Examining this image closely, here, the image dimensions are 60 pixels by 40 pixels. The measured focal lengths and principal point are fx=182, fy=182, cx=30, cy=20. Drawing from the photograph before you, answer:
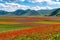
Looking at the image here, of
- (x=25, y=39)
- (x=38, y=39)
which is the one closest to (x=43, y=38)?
(x=38, y=39)

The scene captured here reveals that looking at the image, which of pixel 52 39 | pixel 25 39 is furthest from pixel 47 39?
pixel 25 39

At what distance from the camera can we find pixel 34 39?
1645 centimetres

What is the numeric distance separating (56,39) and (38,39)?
5.17ft

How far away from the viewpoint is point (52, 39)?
624 inches

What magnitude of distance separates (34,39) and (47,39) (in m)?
1.38

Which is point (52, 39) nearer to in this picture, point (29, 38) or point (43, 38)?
point (43, 38)

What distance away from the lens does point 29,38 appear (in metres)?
16.8

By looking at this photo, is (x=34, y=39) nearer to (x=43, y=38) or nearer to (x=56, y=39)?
(x=43, y=38)

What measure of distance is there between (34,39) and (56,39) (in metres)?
1.98

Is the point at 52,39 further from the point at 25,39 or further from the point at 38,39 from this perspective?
the point at 25,39

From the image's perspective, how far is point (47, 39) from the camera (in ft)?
51.2

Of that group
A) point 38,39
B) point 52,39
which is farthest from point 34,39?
point 52,39

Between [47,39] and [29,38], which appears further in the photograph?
[29,38]

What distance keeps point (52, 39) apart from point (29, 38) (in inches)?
87.4
